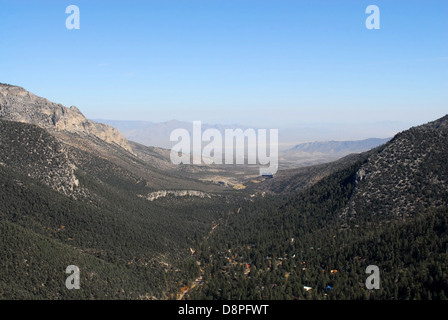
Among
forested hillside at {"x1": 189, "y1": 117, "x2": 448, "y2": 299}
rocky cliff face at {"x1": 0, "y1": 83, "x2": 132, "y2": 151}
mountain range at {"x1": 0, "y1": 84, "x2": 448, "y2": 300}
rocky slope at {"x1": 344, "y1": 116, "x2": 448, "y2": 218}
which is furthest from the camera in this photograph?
rocky cliff face at {"x1": 0, "y1": 83, "x2": 132, "y2": 151}

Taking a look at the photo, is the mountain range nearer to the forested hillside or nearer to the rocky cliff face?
the forested hillside

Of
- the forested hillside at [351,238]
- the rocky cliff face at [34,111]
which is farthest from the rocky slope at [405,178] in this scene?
the rocky cliff face at [34,111]

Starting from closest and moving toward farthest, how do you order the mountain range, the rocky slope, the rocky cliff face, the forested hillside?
the mountain range
the forested hillside
the rocky slope
the rocky cliff face

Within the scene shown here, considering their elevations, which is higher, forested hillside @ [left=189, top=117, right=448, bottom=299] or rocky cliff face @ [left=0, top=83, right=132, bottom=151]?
rocky cliff face @ [left=0, top=83, right=132, bottom=151]

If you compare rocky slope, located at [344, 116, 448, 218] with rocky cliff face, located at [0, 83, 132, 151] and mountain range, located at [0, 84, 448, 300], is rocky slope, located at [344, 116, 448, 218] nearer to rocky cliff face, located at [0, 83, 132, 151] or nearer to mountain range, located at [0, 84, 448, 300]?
mountain range, located at [0, 84, 448, 300]

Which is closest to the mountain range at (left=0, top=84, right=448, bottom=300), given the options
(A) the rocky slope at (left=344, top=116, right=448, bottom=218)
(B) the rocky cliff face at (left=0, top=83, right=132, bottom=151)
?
(A) the rocky slope at (left=344, top=116, right=448, bottom=218)

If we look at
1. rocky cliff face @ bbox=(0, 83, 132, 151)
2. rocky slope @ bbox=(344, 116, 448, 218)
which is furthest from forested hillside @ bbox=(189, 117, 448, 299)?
rocky cliff face @ bbox=(0, 83, 132, 151)

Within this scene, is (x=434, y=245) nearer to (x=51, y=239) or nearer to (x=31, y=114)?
(x=51, y=239)

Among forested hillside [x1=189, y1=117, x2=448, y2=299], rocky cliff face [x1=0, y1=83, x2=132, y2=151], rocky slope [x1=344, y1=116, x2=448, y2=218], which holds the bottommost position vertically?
forested hillside [x1=189, y1=117, x2=448, y2=299]

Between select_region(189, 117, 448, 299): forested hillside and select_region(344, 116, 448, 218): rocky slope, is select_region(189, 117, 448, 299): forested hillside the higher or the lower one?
the lower one

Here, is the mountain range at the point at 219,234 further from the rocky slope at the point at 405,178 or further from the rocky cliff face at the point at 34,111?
the rocky cliff face at the point at 34,111

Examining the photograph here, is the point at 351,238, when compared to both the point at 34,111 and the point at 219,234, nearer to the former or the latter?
the point at 219,234

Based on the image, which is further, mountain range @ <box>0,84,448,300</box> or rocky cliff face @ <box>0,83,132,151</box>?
rocky cliff face @ <box>0,83,132,151</box>
